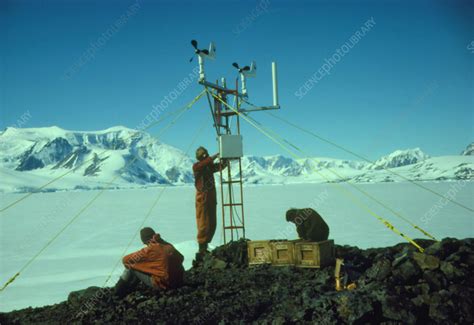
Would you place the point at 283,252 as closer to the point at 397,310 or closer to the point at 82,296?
the point at 397,310

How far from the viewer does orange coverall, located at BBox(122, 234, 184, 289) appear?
23.9 feet

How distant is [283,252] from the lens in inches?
341

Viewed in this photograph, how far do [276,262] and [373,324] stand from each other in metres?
3.39

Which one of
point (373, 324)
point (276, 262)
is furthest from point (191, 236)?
point (373, 324)

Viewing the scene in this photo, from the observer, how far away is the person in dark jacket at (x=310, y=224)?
844cm

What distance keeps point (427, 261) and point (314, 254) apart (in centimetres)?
218

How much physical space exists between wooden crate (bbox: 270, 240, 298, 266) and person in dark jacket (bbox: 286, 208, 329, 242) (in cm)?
34

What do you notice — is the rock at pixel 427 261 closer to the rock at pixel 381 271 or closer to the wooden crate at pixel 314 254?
the rock at pixel 381 271

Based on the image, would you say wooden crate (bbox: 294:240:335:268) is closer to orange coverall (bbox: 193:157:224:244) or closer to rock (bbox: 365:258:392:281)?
rock (bbox: 365:258:392:281)

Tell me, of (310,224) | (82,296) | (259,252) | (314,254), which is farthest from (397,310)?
(82,296)

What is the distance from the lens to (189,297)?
7320mm

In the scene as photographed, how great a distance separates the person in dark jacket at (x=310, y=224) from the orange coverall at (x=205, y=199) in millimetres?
2608

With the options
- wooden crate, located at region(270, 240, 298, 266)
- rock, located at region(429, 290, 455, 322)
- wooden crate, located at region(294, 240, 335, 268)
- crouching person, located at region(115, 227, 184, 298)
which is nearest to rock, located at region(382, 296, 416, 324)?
rock, located at region(429, 290, 455, 322)

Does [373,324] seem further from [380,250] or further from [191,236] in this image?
[191,236]
